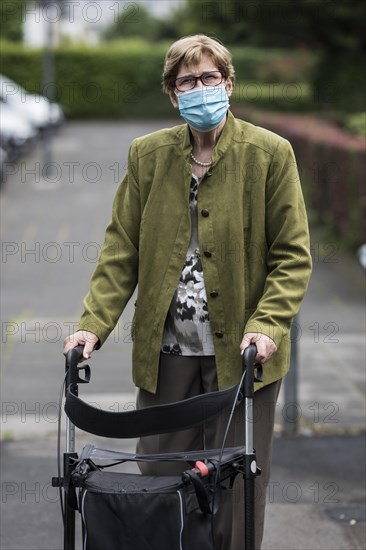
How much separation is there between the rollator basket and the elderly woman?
1.16 ft

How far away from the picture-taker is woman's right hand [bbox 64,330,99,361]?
356 cm

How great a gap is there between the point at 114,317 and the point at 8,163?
1991cm

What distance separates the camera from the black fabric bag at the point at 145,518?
2.99 meters

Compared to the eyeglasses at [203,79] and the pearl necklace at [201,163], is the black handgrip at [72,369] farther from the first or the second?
the eyeglasses at [203,79]

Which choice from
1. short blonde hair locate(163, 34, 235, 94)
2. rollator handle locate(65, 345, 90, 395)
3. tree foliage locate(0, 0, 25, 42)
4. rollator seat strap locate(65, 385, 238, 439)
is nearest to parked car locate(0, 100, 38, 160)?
tree foliage locate(0, 0, 25, 42)

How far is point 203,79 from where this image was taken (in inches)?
144

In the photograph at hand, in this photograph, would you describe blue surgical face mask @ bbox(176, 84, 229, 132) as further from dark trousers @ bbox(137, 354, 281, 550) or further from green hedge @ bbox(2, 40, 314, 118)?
green hedge @ bbox(2, 40, 314, 118)

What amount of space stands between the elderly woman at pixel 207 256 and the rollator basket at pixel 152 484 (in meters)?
0.35

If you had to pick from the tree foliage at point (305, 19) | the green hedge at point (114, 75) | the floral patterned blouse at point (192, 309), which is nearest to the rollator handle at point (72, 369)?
the floral patterned blouse at point (192, 309)

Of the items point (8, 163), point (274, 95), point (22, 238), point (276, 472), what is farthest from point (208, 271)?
point (274, 95)

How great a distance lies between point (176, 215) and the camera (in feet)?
12.3

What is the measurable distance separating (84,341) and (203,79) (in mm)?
972

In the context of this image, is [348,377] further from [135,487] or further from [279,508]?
[135,487]

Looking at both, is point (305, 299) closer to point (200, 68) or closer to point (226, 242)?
point (226, 242)
